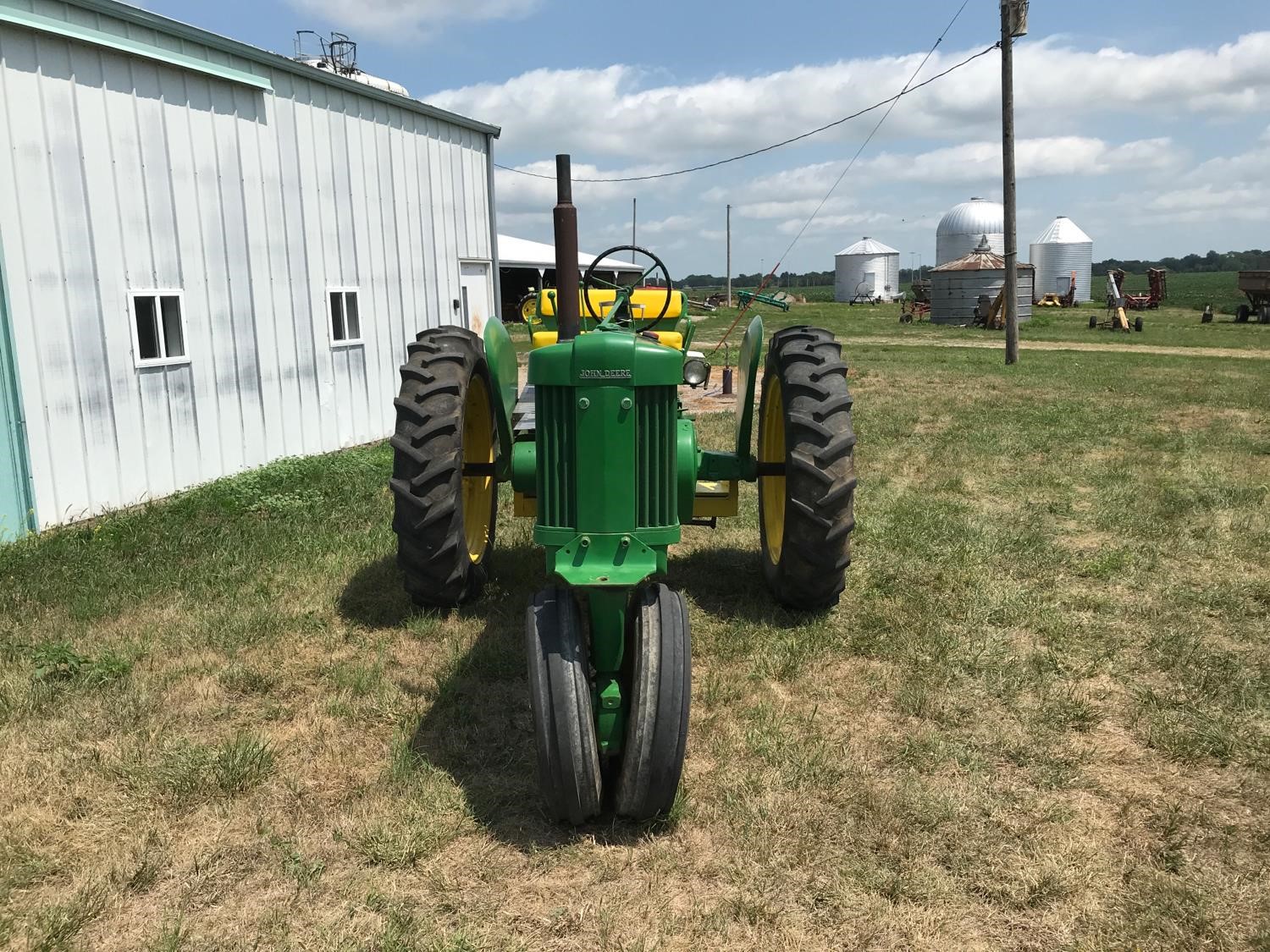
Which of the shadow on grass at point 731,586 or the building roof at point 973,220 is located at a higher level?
the building roof at point 973,220

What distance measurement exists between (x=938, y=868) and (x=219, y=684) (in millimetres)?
3020

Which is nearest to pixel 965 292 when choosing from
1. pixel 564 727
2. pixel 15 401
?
pixel 15 401

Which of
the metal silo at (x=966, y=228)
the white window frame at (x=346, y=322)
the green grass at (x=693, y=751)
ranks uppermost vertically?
the metal silo at (x=966, y=228)

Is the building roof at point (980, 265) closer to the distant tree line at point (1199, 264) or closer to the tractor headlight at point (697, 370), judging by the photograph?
the tractor headlight at point (697, 370)

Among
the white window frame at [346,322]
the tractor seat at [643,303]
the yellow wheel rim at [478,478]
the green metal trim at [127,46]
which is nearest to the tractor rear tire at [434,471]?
the yellow wheel rim at [478,478]

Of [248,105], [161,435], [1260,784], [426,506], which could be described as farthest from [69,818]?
[248,105]

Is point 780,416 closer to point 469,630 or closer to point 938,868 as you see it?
point 469,630

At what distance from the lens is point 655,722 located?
2.94m

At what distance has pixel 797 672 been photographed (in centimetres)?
421

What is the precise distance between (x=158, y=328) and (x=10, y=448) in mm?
1571

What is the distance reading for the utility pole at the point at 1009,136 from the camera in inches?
633

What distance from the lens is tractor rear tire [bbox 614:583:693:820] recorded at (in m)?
2.93

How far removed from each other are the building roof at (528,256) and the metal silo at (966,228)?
16.8 m

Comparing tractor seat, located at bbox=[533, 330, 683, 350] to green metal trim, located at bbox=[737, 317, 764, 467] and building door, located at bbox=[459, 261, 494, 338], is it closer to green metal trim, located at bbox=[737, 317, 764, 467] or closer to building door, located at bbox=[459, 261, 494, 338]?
green metal trim, located at bbox=[737, 317, 764, 467]
